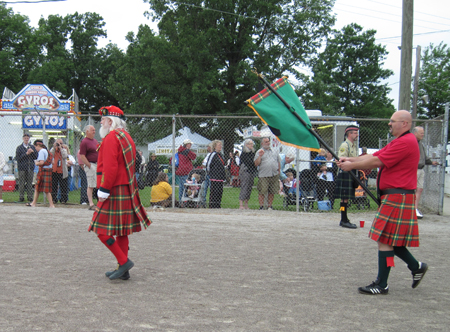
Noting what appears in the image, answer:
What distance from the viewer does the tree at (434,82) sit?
40.9 metres

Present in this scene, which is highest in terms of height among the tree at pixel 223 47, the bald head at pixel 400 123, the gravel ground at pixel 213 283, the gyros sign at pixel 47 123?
the tree at pixel 223 47

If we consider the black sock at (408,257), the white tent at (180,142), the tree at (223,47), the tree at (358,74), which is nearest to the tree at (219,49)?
the tree at (223,47)

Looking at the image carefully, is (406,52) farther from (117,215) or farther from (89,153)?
(117,215)

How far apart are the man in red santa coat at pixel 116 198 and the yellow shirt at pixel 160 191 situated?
6.26m

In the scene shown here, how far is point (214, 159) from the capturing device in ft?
37.1

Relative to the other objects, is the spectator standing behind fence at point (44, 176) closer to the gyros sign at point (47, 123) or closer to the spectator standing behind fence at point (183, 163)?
the spectator standing behind fence at point (183, 163)

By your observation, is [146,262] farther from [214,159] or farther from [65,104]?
[65,104]

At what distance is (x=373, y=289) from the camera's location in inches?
170

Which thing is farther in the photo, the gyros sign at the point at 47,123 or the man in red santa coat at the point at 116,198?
the gyros sign at the point at 47,123

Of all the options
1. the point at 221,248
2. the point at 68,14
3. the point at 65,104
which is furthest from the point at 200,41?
the point at 68,14

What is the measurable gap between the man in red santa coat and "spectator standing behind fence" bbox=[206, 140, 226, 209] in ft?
21.6

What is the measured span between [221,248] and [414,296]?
2.68 m

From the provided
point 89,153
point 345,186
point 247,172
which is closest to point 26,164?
point 89,153

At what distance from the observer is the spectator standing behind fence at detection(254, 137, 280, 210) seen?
11047 millimetres
